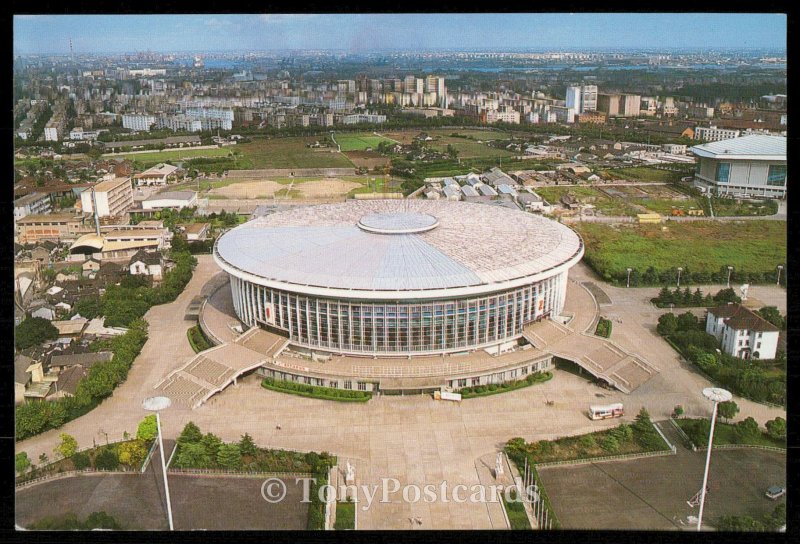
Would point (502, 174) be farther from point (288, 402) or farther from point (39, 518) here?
point (39, 518)

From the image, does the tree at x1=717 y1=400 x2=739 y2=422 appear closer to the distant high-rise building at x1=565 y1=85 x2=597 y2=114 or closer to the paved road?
the paved road

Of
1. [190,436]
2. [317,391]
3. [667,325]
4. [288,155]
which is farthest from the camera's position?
[288,155]

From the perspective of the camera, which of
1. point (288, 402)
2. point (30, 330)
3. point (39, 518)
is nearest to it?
point (39, 518)

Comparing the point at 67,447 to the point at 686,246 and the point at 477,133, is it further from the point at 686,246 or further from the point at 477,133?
the point at 477,133

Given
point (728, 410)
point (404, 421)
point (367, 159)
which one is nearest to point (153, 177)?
point (367, 159)

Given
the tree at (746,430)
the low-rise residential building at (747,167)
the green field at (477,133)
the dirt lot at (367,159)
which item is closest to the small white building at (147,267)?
the tree at (746,430)
